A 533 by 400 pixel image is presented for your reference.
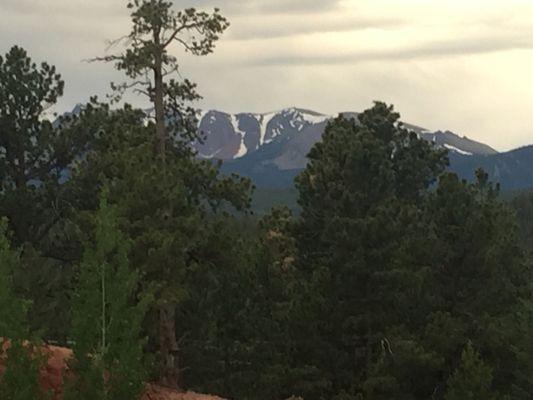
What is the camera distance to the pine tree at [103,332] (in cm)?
1609

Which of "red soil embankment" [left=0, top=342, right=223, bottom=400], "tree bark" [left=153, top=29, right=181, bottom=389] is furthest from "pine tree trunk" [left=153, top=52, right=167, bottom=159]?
"red soil embankment" [left=0, top=342, right=223, bottom=400]

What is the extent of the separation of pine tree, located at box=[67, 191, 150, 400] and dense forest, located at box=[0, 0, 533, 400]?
6.83m

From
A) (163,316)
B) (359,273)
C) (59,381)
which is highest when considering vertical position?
(359,273)

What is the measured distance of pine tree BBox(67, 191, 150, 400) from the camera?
16094 millimetres

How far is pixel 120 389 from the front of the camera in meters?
16.1

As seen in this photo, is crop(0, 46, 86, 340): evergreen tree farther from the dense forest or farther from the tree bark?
the tree bark

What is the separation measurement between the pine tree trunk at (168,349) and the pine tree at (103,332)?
11.2 meters

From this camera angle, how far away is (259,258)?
36750 millimetres

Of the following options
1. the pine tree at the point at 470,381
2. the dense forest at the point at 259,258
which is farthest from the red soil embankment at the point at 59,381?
the pine tree at the point at 470,381

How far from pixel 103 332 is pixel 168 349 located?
12245 mm

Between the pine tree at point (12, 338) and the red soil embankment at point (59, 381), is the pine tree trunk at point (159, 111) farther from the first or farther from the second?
the pine tree at point (12, 338)

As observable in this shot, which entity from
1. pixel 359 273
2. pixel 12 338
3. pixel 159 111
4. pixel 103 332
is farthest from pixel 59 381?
pixel 359 273

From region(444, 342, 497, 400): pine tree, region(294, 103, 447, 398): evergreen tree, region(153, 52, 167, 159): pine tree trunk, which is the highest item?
region(153, 52, 167, 159): pine tree trunk

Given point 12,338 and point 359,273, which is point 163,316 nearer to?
point 359,273
